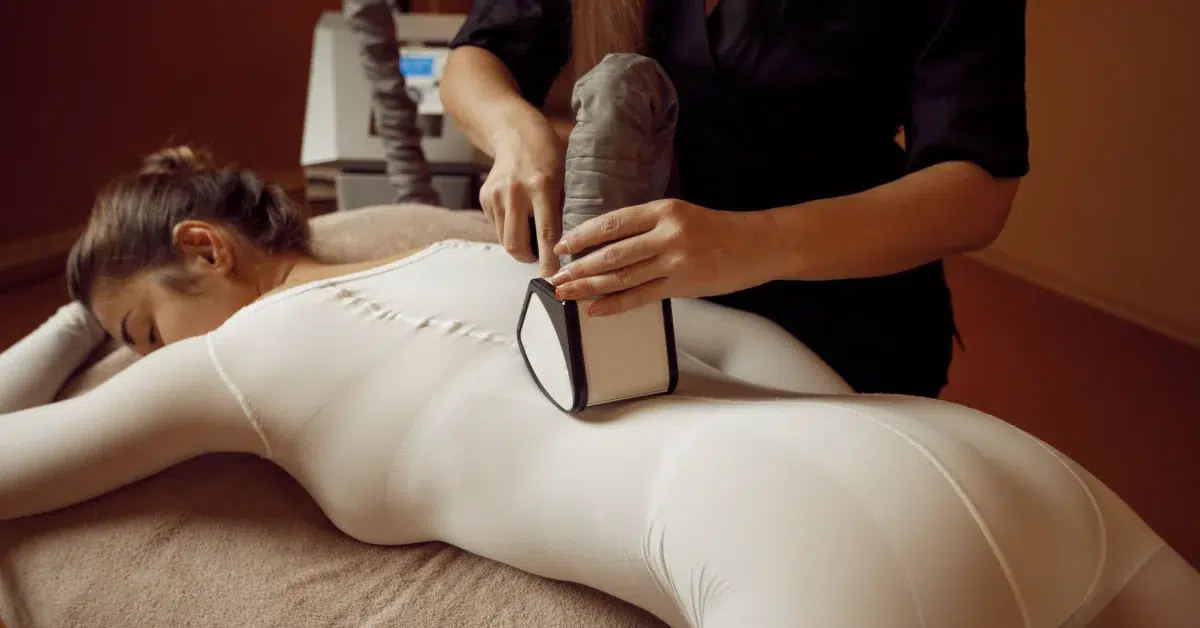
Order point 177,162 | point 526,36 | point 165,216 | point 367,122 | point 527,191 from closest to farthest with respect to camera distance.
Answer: point 527,191
point 526,36
point 165,216
point 177,162
point 367,122

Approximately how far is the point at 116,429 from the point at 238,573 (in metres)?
0.21

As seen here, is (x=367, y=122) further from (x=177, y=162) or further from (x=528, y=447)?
(x=528, y=447)

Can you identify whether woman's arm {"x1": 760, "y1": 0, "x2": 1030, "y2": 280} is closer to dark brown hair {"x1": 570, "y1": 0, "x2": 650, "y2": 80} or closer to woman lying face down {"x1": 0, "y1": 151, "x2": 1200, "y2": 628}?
woman lying face down {"x1": 0, "y1": 151, "x2": 1200, "y2": 628}

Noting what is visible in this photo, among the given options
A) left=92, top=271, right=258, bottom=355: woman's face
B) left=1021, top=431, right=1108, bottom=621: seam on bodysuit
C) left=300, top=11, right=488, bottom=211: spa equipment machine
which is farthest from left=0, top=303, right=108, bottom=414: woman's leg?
left=1021, top=431, right=1108, bottom=621: seam on bodysuit

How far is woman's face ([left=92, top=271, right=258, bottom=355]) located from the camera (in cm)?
111

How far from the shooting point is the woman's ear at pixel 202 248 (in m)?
1.12

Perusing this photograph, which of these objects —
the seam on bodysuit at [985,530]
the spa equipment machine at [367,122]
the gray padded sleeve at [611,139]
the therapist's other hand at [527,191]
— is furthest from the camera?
the spa equipment machine at [367,122]

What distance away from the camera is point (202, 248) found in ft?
3.70

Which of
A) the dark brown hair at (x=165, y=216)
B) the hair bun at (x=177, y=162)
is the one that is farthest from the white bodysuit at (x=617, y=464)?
the hair bun at (x=177, y=162)

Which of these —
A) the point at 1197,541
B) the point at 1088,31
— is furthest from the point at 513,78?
the point at 1088,31

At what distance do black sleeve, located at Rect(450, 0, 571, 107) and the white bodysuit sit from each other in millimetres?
252

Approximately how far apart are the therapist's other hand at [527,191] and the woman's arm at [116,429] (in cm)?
36

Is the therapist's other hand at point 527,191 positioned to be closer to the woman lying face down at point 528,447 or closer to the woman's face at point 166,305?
the woman lying face down at point 528,447

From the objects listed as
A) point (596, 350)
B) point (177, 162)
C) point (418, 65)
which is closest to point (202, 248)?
point (177, 162)
